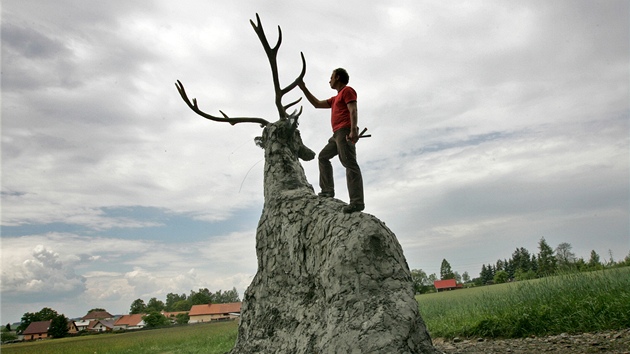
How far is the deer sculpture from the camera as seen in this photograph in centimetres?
347

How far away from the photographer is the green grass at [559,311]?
6430mm

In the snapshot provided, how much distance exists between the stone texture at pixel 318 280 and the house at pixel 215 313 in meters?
43.9

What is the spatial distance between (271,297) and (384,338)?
6.07 feet

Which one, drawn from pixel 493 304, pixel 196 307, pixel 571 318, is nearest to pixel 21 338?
pixel 196 307

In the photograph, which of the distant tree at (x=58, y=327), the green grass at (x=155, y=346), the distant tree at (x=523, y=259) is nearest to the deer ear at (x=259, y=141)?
the green grass at (x=155, y=346)

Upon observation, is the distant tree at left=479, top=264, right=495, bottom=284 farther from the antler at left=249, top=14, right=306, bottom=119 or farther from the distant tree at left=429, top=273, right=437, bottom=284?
the antler at left=249, top=14, right=306, bottom=119

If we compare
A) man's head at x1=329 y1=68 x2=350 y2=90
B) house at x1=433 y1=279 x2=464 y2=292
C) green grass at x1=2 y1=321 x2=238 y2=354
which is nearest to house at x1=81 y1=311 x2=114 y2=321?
green grass at x1=2 y1=321 x2=238 y2=354

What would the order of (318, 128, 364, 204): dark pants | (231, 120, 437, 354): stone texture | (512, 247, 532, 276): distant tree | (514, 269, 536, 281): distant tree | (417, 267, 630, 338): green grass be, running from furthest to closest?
(512, 247, 532, 276): distant tree, (514, 269, 536, 281): distant tree, (417, 267, 630, 338): green grass, (318, 128, 364, 204): dark pants, (231, 120, 437, 354): stone texture

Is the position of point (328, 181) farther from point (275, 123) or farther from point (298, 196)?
point (275, 123)

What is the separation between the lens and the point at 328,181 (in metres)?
5.35

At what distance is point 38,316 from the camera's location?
106ft

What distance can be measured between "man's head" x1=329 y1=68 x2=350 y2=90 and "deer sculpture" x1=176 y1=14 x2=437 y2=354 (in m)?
0.77

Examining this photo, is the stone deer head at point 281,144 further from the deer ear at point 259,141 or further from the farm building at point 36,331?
the farm building at point 36,331

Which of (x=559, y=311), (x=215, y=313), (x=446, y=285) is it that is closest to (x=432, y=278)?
(x=446, y=285)
